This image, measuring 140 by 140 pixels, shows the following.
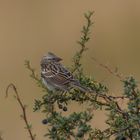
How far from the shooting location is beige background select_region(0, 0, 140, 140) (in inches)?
464

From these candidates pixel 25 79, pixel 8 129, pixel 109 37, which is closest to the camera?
pixel 8 129

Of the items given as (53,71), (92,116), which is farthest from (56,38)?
(92,116)

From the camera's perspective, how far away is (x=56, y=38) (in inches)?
543

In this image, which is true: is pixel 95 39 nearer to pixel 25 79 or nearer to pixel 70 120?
pixel 25 79

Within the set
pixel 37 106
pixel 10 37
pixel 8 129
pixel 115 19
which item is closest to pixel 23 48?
pixel 10 37

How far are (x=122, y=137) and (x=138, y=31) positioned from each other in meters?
9.86

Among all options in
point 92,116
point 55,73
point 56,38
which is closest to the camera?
point 92,116

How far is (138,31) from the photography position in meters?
13.8

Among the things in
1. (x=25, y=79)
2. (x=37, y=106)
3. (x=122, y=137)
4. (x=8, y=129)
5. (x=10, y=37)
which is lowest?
(x=122, y=137)

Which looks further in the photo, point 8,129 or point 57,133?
point 8,129

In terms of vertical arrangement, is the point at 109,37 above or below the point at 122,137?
above

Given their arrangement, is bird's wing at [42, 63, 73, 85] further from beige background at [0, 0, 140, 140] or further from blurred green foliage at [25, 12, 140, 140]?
beige background at [0, 0, 140, 140]

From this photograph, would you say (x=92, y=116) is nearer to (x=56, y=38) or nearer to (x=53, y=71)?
(x=53, y=71)

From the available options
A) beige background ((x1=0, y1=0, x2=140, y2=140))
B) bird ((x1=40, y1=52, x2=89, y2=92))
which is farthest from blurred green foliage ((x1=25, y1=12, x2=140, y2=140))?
beige background ((x1=0, y1=0, x2=140, y2=140))
